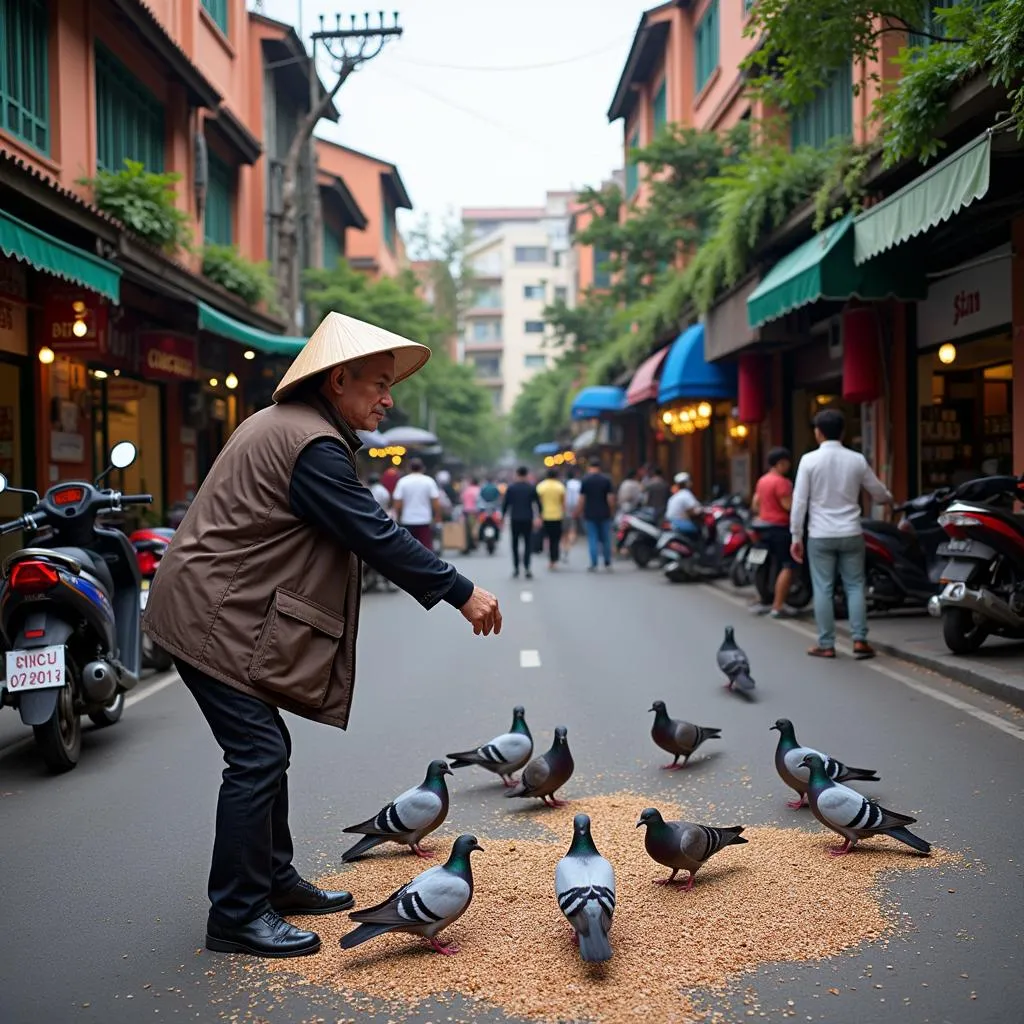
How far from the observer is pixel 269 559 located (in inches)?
155

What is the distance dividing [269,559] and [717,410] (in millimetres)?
23667

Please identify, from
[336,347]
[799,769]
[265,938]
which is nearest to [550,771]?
[799,769]

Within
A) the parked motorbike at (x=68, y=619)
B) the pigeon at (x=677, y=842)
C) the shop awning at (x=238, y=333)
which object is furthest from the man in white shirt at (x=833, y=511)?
the shop awning at (x=238, y=333)

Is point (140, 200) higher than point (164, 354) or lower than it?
higher

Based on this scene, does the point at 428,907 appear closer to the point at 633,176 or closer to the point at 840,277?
the point at 840,277

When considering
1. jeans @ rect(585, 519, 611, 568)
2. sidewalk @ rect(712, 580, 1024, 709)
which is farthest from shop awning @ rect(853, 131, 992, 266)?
jeans @ rect(585, 519, 611, 568)

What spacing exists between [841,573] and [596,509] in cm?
1136

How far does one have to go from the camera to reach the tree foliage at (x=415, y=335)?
31.1 meters

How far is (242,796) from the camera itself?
382cm

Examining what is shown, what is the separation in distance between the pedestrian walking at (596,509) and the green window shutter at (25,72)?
1047 cm

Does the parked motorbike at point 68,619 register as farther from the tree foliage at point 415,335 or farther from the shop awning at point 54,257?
the tree foliage at point 415,335

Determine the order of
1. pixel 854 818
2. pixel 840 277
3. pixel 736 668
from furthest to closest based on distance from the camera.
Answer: pixel 840 277, pixel 736 668, pixel 854 818

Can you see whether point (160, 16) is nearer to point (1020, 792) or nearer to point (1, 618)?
point (1, 618)

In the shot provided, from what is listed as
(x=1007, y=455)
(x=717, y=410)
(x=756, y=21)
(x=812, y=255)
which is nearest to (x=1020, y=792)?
(x=756, y=21)
